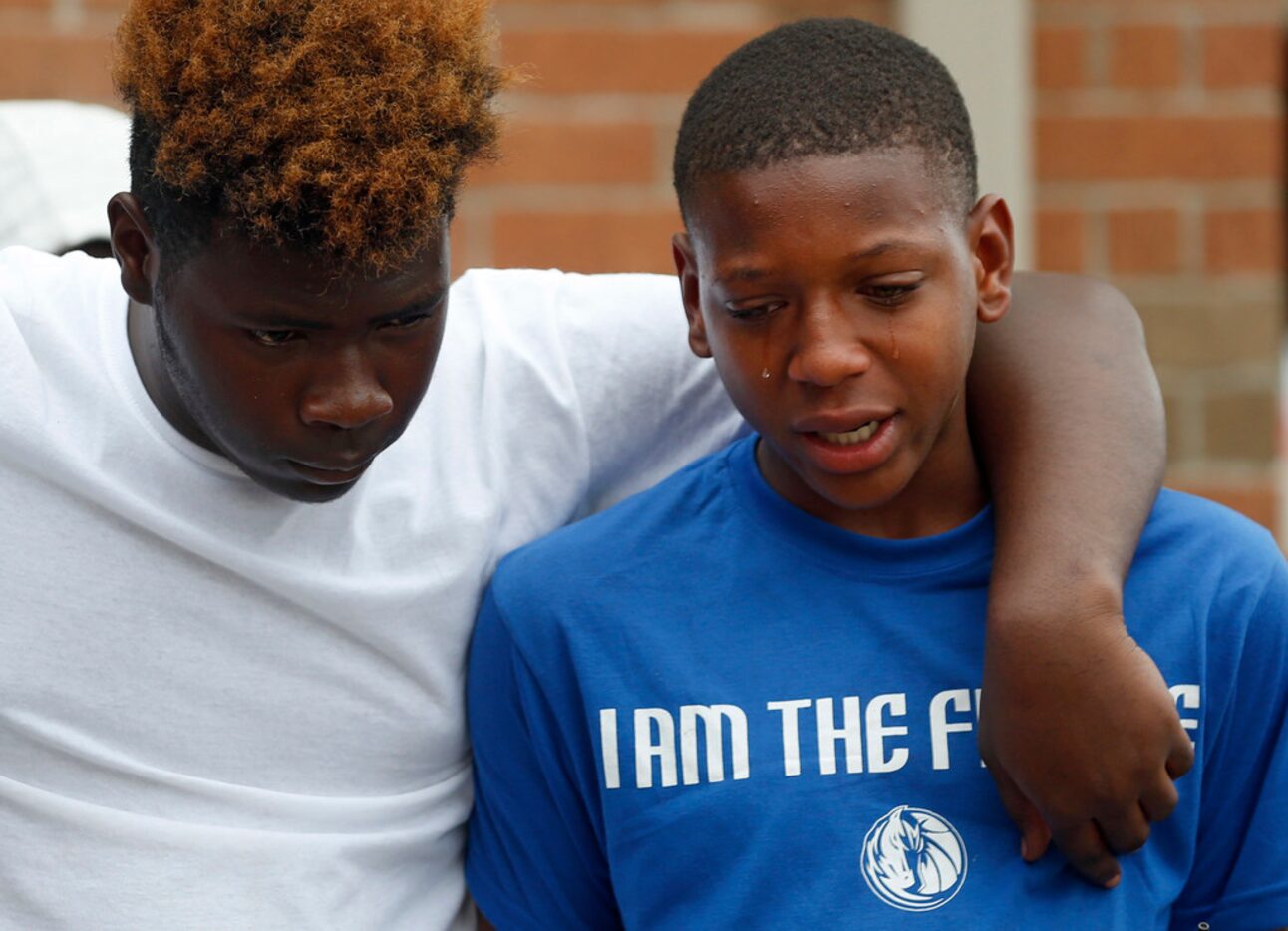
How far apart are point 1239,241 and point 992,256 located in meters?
1.57

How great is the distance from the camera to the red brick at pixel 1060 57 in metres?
3.32

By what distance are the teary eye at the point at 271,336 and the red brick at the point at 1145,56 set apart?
210 cm

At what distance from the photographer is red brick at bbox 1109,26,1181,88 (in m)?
3.31

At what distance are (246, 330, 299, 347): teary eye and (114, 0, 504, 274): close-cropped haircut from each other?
0.32ft

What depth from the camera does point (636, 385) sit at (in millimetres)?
2152

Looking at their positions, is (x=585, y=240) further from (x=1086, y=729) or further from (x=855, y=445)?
(x=1086, y=729)

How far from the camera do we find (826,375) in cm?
178

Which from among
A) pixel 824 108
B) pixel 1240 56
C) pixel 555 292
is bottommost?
pixel 1240 56

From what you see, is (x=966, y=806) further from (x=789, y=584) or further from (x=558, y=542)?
(x=558, y=542)

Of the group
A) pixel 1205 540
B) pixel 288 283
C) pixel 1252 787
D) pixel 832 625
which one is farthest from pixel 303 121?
pixel 1252 787

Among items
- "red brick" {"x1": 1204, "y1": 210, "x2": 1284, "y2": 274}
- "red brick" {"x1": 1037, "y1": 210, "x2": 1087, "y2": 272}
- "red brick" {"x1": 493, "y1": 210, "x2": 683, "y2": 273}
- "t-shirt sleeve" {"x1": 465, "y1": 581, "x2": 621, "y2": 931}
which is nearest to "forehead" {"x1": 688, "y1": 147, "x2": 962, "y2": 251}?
"t-shirt sleeve" {"x1": 465, "y1": 581, "x2": 621, "y2": 931}

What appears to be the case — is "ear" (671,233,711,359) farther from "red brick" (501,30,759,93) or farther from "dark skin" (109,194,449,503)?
"red brick" (501,30,759,93)

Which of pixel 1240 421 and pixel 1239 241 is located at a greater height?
pixel 1239 241

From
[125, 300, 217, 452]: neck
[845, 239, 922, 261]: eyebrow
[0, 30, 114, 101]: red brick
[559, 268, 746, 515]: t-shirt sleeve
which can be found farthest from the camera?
[0, 30, 114, 101]: red brick
